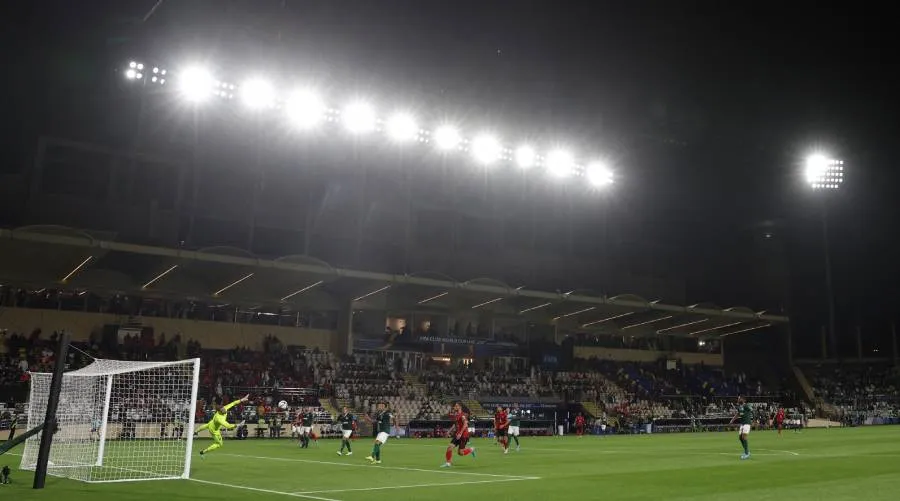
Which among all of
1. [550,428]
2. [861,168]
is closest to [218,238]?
[550,428]

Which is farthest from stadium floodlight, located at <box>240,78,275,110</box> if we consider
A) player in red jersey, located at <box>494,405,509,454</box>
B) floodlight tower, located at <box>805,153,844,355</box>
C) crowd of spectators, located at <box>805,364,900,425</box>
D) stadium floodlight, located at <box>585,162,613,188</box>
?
crowd of spectators, located at <box>805,364,900,425</box>

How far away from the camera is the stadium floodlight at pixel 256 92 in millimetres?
41844

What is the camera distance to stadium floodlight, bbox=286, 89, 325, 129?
43.2 m

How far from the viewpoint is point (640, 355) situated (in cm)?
7369

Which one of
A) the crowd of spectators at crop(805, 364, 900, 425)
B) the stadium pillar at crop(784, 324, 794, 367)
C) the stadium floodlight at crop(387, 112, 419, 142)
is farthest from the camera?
the stadium pillar at crop(784, 324, 794, 367)

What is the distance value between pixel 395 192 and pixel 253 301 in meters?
13.9

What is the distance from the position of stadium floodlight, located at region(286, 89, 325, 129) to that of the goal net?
16.1 meters

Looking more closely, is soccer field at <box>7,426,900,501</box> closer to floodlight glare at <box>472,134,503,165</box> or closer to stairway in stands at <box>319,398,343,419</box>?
stairway in stands at <box>319,398,343,419</box>

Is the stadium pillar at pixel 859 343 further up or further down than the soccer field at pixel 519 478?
further up

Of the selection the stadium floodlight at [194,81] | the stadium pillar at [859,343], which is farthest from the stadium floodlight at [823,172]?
the stadium floodlight at [194,81]

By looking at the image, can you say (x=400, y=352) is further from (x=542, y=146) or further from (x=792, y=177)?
(x=792, y=177)

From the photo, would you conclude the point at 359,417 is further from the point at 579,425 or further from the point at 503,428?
the point at 503,428

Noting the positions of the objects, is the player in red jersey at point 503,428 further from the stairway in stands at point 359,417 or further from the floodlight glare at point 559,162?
the floodlight glare at point 559,162

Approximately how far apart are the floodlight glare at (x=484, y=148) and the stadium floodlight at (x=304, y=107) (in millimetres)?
11744
